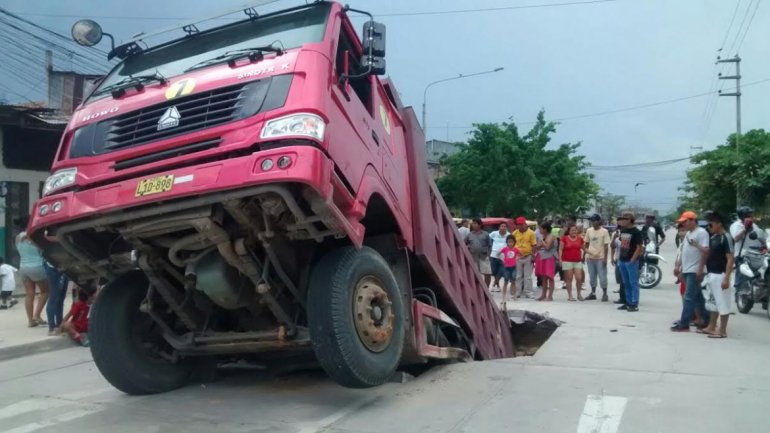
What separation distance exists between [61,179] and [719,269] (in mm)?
6981

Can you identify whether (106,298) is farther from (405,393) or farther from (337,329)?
(405,393)

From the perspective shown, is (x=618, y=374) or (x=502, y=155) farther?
(x=502, y=155)

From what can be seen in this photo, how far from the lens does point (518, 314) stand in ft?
35.2

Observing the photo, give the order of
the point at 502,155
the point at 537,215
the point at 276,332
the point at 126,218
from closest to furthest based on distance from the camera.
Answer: the point at 126,218, the point at 276,332, the point at 502,155, the point at 537,215

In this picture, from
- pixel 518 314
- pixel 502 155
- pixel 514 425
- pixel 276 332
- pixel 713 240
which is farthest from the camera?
pixel 502 155

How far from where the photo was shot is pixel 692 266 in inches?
328

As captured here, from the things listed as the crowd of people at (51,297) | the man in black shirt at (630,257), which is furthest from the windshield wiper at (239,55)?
the man in black shirt at (630,257)

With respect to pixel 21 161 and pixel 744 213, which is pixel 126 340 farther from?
pixel 21 161

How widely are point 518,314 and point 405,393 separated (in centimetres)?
541

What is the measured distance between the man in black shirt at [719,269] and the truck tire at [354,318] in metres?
4.63

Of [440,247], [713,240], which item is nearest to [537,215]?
[713,240]

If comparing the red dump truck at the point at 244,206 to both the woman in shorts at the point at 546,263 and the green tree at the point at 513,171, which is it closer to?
the woman in shorts at the point at 546,263

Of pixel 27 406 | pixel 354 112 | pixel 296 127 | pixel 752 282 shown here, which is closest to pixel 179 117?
pixel 296 127

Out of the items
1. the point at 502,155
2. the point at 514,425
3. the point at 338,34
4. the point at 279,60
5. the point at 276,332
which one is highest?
the point at 502,155
